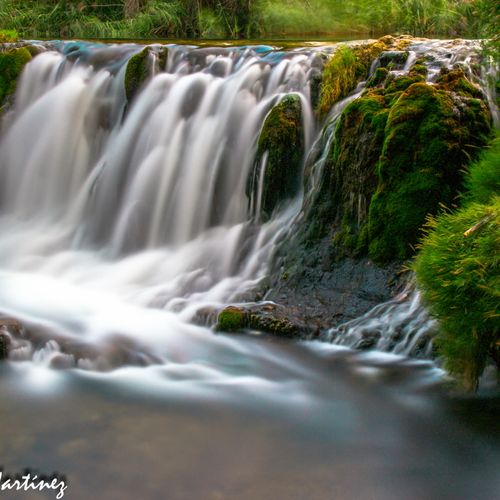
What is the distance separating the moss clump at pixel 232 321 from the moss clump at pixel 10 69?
5187mm

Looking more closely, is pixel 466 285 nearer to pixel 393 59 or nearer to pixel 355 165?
pixel 355 165

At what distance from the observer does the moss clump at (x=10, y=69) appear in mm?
9148

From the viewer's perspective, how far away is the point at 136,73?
8.45 meters

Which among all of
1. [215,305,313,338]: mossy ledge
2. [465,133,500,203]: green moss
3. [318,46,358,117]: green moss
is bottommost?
[215,305,313,338]: mossy ledge

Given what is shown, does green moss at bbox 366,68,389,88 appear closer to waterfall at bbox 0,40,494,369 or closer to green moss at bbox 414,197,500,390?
waterfall at bbox 0,40,494,369

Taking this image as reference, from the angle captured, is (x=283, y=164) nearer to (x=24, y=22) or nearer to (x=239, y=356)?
(x=239, y=356)

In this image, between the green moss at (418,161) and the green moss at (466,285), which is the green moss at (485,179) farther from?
the green moss at (466,285)

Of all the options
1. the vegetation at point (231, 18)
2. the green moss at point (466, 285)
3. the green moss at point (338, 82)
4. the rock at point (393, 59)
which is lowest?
the green moss at point (466, 285)

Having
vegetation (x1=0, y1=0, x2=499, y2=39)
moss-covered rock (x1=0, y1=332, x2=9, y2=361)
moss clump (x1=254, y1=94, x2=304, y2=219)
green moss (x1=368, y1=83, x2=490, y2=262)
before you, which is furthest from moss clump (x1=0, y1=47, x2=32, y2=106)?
green moss (x1=368, y1=83, x2=490, y2=262)

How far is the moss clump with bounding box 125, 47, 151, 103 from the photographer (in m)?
8.40

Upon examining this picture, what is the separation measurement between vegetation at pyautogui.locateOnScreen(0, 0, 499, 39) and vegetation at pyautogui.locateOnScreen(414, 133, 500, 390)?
10.9 metres

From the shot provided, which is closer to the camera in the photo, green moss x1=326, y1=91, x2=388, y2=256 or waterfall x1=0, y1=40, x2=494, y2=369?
waterfall x1=0, y1=40, x2=494, y2=369

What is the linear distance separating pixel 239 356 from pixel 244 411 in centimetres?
82

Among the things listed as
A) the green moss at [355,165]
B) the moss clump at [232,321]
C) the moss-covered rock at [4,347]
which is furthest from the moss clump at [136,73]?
the moss-covered rock at [4,347]
